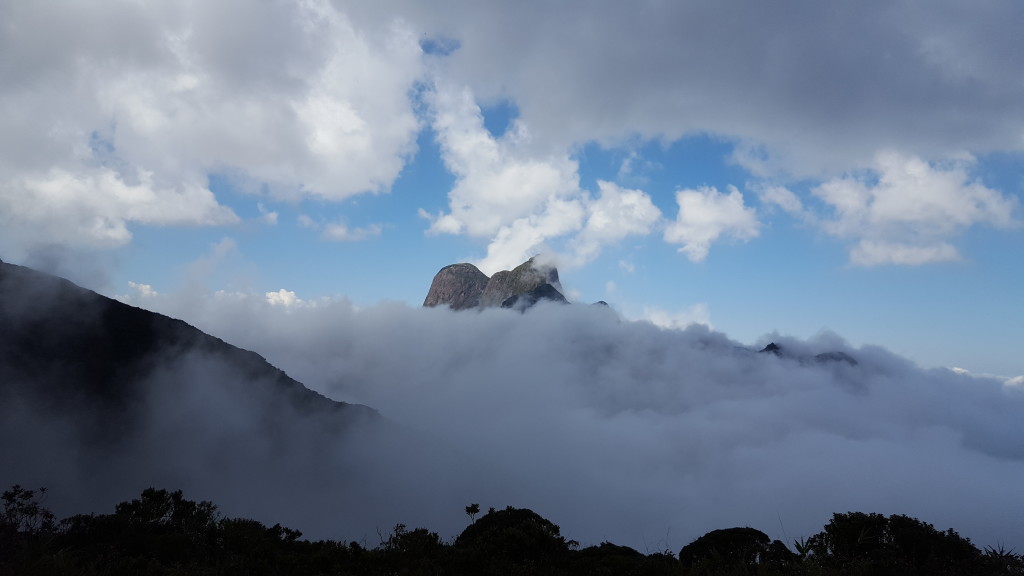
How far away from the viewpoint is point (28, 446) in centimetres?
13788

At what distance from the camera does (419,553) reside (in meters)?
19.5

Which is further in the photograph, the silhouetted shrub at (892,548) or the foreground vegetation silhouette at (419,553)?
the silhouetted shrub at (892,548)

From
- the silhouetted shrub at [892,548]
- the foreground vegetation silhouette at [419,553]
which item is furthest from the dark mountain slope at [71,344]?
the silhouetted shrub at [892,548]

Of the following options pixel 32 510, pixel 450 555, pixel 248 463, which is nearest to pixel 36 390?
pixel 248 463

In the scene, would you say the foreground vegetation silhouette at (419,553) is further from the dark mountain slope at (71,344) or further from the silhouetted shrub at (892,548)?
the dark mountain slope at (71,344)

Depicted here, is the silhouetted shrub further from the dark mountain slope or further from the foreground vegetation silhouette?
the dark mountain slope

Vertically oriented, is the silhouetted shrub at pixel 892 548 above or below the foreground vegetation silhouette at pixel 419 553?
above

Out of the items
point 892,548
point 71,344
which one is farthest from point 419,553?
point 71,344

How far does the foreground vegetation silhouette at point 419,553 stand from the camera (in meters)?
16.3

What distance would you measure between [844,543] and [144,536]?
32.6 meters

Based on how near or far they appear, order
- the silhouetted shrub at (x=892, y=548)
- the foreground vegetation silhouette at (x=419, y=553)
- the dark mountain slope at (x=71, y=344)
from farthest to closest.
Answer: the dark mountain slope at (x=71, y=344)
the silhouetted shrub at (x=892, y=548)
the foreground vegetation silhouette at (x=419, y=553)

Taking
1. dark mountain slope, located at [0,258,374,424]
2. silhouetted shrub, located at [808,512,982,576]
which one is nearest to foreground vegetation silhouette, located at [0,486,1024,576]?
silhouetted shrub, located at [808,512,982,576]

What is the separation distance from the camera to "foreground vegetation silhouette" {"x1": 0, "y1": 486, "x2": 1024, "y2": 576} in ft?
53.6

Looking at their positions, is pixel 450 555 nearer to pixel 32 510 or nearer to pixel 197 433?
pixel 32 510
